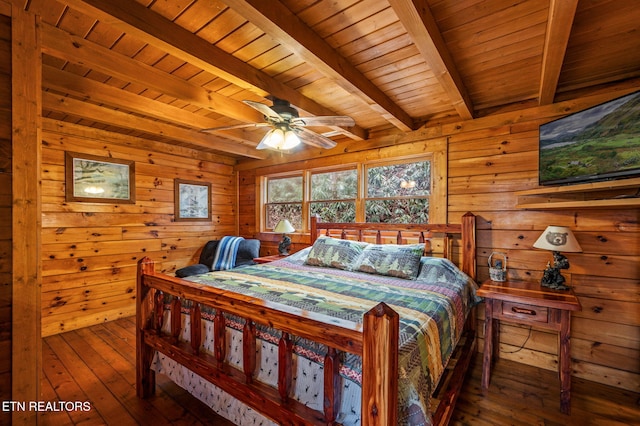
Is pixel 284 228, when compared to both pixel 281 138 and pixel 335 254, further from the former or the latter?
pixel 281 138

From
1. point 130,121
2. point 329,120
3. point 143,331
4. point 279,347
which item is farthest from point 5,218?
point 130,121

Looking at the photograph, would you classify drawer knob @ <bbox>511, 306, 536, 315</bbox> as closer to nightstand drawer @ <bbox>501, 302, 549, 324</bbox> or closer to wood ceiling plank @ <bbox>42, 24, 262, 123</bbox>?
nightstand drawer @ <bbox>501, 302, 549, 324</bbox>

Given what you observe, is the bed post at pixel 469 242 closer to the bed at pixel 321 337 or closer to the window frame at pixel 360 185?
the bed at pixel 321 337

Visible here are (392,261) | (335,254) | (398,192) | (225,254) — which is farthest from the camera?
(225,254)

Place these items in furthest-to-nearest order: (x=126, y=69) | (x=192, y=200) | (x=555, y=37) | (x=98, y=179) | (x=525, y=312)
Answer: (x=192, y=200), (x=98, y=179), (x=525, y=312), (x=126, y=69), (x=555, y=37)

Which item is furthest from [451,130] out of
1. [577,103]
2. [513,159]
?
[577,103]

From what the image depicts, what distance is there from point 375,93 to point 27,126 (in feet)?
7.12

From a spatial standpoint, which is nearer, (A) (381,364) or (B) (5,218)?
(A) (381,364)

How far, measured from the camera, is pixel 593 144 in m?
1.97

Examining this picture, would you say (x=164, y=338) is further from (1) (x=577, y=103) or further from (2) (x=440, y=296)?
(1) (x=577, y=103)

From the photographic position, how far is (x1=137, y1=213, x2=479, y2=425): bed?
1.04 meters

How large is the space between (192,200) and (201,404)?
10.0 ft

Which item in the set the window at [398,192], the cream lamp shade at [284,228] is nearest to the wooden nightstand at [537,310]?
the window at [398,192]

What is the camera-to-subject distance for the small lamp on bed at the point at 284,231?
12.3ft
